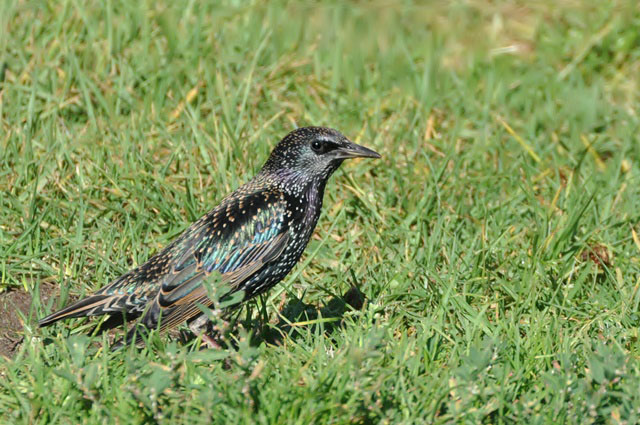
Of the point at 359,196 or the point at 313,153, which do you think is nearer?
the point at 313,153

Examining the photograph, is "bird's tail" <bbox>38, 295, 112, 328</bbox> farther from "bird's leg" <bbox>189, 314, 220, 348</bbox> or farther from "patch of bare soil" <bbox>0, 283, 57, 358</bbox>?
"bird's leg" <bbox>189, 314, 220, 348</bbox>

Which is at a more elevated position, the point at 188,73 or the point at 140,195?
the point at 188,73

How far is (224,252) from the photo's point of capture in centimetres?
497

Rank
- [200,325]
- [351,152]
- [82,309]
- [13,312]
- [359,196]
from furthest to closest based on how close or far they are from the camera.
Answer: [359,196] < [13,312] < [351,152] < [200,325] < [82,309]

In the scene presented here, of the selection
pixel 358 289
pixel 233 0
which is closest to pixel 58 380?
pixel 358 289

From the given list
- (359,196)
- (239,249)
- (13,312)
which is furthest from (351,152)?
(13,312)

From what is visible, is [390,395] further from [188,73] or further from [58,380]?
[188,73]

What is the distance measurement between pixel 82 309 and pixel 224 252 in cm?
75

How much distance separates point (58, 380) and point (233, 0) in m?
4.67

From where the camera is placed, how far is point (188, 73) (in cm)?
715

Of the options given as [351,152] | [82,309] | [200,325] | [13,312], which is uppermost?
[351,152]

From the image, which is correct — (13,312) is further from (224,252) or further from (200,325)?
(224,252)

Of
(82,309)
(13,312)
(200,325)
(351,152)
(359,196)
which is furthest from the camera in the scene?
(359,196)

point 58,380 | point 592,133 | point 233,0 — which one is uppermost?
point 233,0
